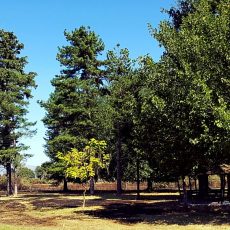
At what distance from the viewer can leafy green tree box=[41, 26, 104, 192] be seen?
55469mm

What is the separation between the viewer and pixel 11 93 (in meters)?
59.4

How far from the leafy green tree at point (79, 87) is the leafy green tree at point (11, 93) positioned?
200 inches

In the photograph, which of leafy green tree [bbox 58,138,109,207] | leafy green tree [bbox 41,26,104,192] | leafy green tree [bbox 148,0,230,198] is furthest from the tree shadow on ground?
leafy green tree [bbox 41,26,104,192]

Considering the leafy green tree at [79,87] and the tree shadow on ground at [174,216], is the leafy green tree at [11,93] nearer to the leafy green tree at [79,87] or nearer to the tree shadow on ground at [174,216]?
the leafy green tree at [79,87]

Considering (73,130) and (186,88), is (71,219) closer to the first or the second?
(186,88)

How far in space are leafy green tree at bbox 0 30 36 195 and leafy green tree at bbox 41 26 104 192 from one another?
5090 mm

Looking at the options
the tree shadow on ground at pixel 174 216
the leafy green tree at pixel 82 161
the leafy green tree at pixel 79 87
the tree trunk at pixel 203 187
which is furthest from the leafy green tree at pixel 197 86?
the leafy green tree at pixel 79 87

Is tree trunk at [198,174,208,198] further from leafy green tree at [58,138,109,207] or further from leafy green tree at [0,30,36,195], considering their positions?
leafy green tree at [0,30,36,195]

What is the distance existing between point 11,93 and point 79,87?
10.5 metres

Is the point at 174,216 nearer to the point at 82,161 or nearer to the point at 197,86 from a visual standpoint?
the point at 197,86

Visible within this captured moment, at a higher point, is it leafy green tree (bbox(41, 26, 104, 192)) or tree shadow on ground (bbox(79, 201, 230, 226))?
leafy green tree (bbox(41, 26, 104, 192))

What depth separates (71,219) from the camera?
28.2 m

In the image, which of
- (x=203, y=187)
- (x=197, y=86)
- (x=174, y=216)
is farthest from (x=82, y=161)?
(x=197, y=86)

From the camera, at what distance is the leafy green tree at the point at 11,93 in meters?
59.1
